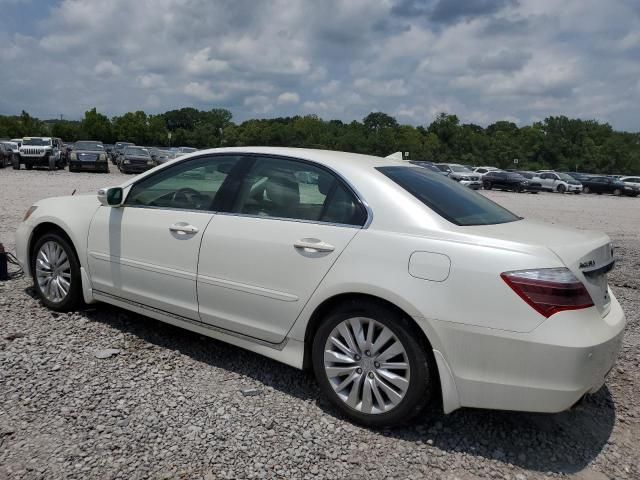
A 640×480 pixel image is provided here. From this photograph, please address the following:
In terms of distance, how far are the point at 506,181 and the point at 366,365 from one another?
3719 centimetres

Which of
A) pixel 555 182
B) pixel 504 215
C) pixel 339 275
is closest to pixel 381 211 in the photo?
pixel 339 275

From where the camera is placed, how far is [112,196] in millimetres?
4395

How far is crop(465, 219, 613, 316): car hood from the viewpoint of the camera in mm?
2949

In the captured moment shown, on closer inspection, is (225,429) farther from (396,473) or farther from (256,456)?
(396,473)

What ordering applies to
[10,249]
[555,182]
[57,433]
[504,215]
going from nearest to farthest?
[57,433] → [504,215] → [10,249] → [555,182]

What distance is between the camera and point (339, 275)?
325cm

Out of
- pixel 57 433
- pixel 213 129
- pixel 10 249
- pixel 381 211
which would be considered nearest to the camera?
pixel 57 433

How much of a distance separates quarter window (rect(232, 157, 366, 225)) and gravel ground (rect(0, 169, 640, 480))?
115cm

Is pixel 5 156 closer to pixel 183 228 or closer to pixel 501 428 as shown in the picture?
pixel 183 228

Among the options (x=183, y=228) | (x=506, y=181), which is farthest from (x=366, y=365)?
(x=506, y=181)

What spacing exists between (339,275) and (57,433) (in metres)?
1.75

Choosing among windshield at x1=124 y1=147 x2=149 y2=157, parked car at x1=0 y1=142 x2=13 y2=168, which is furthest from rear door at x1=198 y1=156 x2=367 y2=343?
parked car at x1=0 y1=142 x2=13 y2=168

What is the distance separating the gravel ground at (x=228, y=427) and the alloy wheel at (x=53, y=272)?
0.52 meters

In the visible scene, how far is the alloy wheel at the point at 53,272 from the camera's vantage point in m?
4.80
